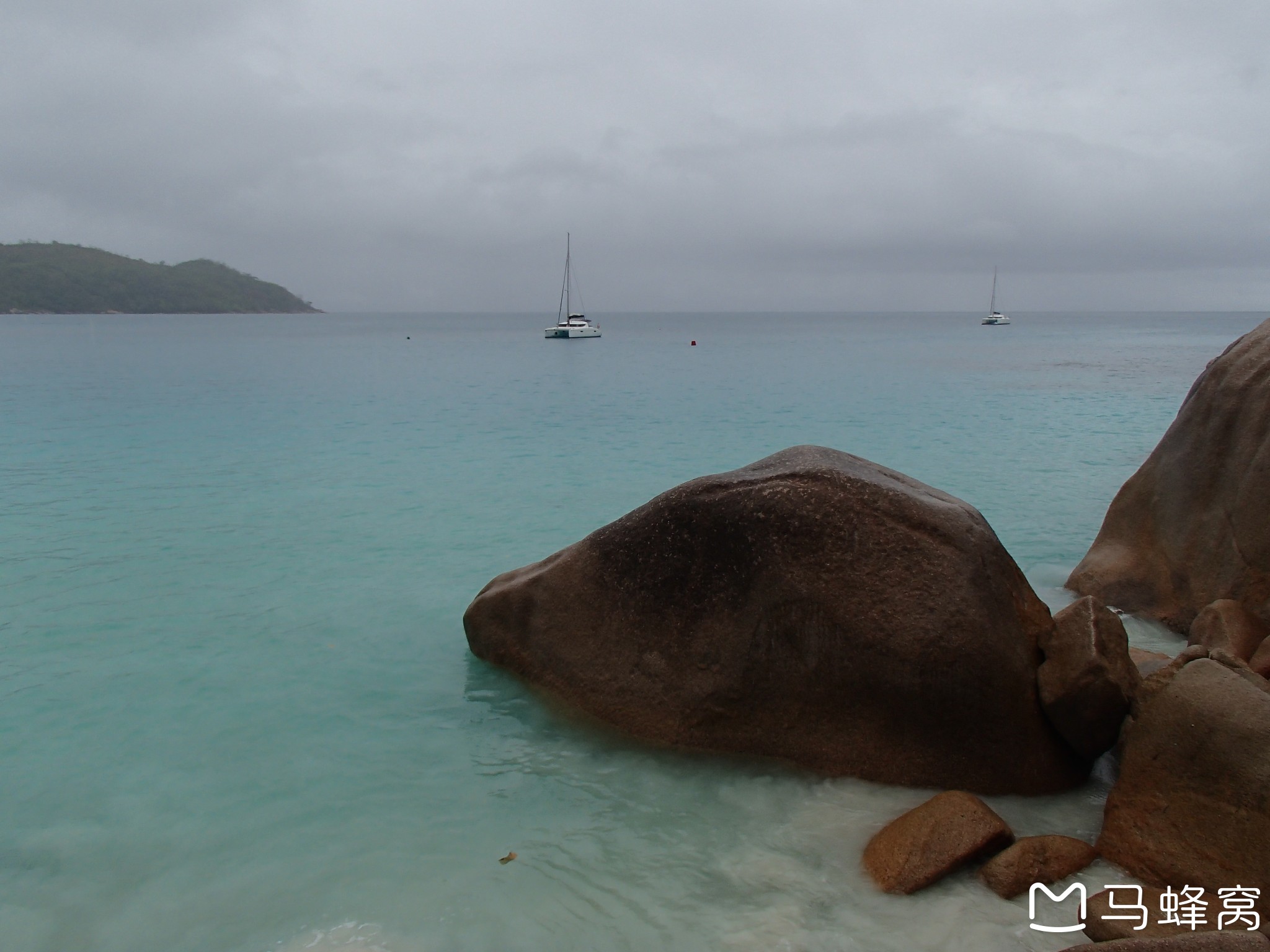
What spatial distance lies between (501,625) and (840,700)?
3.15m

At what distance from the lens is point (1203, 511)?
325 inches

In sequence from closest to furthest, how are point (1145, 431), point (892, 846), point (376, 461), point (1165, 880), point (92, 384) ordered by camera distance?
point (1165, 880), point (892, 846), point (376, 461), point (1145, 431), point (92, 384)

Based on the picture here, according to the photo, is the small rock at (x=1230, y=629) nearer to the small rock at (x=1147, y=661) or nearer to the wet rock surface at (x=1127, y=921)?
the small rock at (x=1147, y=661)

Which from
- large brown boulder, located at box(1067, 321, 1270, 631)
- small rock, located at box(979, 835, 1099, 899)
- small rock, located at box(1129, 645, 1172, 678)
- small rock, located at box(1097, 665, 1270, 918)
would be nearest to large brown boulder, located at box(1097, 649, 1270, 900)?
small rock, located at box(1097, 665, 1270, 918)

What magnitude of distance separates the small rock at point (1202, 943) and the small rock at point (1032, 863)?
0.92 metres

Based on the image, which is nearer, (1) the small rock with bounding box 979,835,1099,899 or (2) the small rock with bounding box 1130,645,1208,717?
(1) the small rock with bounding box 979,835,1099,899

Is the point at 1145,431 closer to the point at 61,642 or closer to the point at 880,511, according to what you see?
the point at 880,511

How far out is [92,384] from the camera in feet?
123

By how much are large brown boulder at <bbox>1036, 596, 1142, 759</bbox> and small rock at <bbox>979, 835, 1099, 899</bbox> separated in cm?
99

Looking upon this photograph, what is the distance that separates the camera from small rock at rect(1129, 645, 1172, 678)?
252 inches

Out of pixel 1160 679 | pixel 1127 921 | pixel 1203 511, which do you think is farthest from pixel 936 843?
pixel 1203 511

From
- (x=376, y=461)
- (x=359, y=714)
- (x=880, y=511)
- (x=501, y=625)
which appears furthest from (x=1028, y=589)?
(x=376, y=461)

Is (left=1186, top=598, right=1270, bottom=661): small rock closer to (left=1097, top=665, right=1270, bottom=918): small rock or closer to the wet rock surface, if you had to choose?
(left=1097, top=665, right=1270, bottom=918): small rock

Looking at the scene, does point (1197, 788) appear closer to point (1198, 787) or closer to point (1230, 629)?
point (1198, 787)
